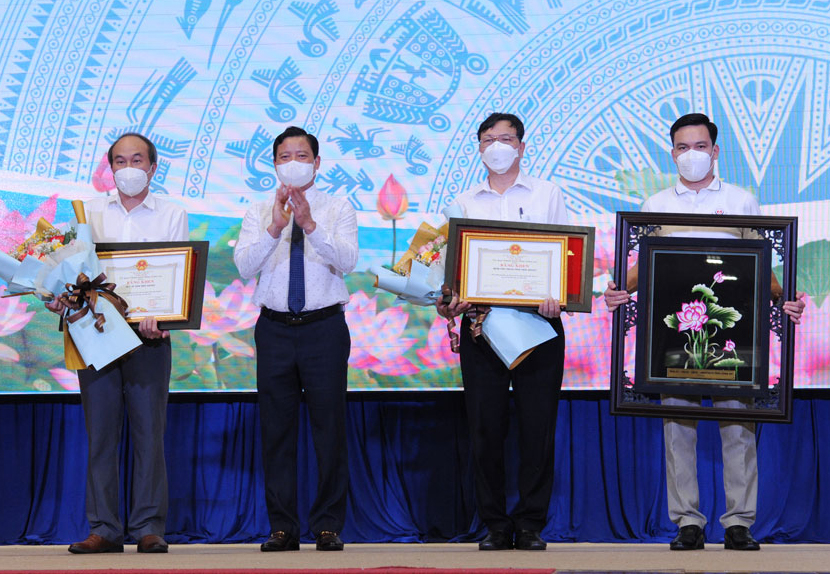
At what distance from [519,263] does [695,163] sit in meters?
0.67

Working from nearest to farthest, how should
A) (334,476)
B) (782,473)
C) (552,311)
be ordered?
1. (552,311)
2. (334,476)
3. (782,473)

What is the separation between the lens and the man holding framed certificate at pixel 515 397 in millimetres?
3209

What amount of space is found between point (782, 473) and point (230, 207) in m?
2.46

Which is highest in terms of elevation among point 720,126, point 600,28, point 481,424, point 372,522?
point 600,28

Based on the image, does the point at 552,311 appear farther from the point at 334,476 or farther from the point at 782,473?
the point at 782,473

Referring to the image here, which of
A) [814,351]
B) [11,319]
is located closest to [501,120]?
[814,351]

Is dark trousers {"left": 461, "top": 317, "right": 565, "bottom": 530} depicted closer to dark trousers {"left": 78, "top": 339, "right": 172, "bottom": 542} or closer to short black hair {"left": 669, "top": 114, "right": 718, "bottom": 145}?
short black hair {"left": 669, "top": 114, "right": 718, "bottom": 145}

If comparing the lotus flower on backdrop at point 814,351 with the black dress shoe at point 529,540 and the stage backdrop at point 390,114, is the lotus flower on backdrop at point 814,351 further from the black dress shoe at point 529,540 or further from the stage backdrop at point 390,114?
the black dress shoe at point 529,540

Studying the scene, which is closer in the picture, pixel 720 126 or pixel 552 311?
pixel 552 311

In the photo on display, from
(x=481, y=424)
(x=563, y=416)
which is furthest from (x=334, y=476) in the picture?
(x=563, y=416)

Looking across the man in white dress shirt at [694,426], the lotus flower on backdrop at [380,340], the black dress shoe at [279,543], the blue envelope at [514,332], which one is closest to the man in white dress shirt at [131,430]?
the black dress shoe at [279,543]

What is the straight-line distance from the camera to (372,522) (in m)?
4.05

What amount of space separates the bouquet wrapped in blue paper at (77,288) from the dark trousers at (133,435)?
0.37 feet

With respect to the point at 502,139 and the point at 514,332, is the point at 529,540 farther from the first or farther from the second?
the point at 502,139
